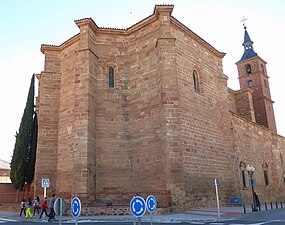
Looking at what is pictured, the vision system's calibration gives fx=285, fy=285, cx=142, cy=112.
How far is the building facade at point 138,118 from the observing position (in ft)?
50.2

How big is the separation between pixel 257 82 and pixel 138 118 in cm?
2530

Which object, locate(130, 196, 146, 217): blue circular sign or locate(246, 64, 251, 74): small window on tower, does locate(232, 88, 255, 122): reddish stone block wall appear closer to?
locate(246, 64, 251, 74): small window on tower

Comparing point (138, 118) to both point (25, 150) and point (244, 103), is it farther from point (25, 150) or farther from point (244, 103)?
point (244, 103)

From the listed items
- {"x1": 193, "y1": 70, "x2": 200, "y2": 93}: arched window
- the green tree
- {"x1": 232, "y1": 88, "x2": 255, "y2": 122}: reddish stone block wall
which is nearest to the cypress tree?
the green tree

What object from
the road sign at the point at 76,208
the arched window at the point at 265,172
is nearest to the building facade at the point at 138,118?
the arched window at the point at 265,172

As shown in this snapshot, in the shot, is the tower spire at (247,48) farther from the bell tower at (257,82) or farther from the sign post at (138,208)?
the sign post at (138,208)

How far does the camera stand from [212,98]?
64.8 ft

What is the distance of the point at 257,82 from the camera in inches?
1458

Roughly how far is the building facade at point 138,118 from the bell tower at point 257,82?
15.5m

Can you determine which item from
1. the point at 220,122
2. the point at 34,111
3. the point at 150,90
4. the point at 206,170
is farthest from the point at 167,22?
the point at 34,111

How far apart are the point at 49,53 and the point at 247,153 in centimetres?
1736

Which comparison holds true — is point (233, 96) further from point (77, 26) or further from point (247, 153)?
point (77, 26)

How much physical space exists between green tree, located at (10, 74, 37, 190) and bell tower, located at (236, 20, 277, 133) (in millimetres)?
26127

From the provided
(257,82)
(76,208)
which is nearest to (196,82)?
(76,208)
